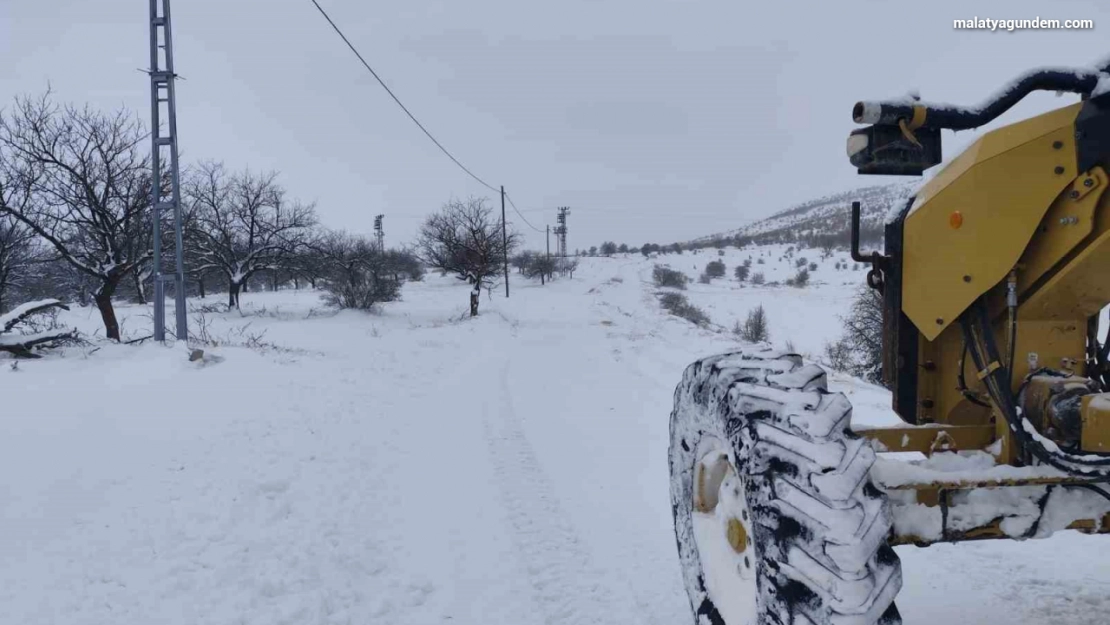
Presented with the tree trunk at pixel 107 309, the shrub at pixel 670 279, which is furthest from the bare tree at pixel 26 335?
the shrub at pixel 670 279

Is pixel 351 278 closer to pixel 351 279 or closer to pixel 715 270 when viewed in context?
pixel 351 279

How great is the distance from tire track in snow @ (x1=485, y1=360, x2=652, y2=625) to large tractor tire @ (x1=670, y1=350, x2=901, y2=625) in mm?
1084

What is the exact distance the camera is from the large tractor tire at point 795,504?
5.75ft

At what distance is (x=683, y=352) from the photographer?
13328mm

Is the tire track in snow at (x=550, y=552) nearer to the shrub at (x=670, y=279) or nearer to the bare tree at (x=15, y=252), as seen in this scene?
the bare tree at (x=15, y=252)

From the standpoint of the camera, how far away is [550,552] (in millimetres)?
4133

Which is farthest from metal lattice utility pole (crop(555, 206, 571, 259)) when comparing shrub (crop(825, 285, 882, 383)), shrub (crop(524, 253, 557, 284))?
shrub (crop(825, 285, 882, 383))

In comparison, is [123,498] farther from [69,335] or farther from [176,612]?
[69,335]

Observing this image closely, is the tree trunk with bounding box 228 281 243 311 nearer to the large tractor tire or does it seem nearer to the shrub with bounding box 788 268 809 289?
the large tractor tire

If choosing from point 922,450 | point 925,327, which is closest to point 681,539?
point 922,450

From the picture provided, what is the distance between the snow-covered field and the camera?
335 cm

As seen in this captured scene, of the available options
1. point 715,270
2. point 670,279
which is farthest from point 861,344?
point 715,270

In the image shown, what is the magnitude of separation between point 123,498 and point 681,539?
3.75 meters

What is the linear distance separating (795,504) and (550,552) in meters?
2.60
